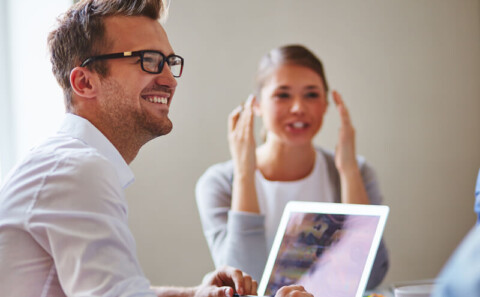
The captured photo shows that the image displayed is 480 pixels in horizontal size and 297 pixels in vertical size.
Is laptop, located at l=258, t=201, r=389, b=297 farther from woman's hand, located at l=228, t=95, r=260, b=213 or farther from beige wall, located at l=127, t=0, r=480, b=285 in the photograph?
beige wall, located at l=127, t=0, r=480, b=285

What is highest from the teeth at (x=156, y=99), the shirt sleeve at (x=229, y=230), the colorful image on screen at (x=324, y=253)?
the teeth at (x=156, y=99)

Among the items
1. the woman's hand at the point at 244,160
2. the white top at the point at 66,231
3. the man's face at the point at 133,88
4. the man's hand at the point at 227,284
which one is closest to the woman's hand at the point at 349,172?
the woman's hand at the point at 244,160

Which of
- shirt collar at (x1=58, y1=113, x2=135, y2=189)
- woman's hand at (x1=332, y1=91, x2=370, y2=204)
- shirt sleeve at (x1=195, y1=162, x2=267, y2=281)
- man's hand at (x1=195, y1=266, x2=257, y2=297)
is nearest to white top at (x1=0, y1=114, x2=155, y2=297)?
shirt collar at (x1=58, y1=113, x2=135, y2=189)

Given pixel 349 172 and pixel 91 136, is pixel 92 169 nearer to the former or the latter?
pixel 91 136

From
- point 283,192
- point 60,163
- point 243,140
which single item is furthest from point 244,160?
point 60,163

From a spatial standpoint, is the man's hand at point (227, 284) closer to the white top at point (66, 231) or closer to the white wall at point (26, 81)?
the white top at point (66, 231)

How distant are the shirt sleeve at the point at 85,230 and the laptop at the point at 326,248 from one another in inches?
17.1

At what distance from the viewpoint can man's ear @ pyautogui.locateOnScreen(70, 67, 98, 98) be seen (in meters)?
1.21

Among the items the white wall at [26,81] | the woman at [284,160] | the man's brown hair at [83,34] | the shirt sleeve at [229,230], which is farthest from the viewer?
the white wall at [26,81]

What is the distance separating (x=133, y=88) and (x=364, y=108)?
1.92m

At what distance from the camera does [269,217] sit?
215cm

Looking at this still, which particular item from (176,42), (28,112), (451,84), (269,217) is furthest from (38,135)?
(451,84)

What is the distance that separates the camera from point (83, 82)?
1.21 m

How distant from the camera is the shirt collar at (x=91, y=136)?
1.12 m
